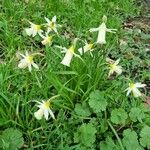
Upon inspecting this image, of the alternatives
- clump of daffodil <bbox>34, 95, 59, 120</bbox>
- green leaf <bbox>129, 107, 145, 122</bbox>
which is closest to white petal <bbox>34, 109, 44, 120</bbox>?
clump of daffodil <bbox>34, 95, 59, 120</bbox>

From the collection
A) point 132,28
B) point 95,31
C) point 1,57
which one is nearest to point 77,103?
point 95,31

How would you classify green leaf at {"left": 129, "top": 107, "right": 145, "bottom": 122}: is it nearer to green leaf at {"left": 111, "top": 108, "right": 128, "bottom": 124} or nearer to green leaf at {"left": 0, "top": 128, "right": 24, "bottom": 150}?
green leaf at {"left": 111, "top": 108, "right": 128, "bottom": 124}

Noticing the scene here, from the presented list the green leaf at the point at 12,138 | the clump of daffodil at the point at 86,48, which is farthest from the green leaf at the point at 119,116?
the green leaf at the point at 12,138

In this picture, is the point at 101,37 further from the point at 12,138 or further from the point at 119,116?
the point at 12,138

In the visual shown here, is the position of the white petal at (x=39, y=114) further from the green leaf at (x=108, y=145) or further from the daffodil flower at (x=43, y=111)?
the green leaf at (x=108, y=145)

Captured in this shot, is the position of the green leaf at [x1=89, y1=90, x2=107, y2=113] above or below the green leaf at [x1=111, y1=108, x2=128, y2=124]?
above

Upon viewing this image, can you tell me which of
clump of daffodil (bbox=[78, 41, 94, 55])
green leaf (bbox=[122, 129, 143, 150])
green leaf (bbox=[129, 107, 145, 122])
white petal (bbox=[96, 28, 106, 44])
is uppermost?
white petal (bbox=[96, 28, 106, 44])

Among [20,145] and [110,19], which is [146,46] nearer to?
[110,19]
